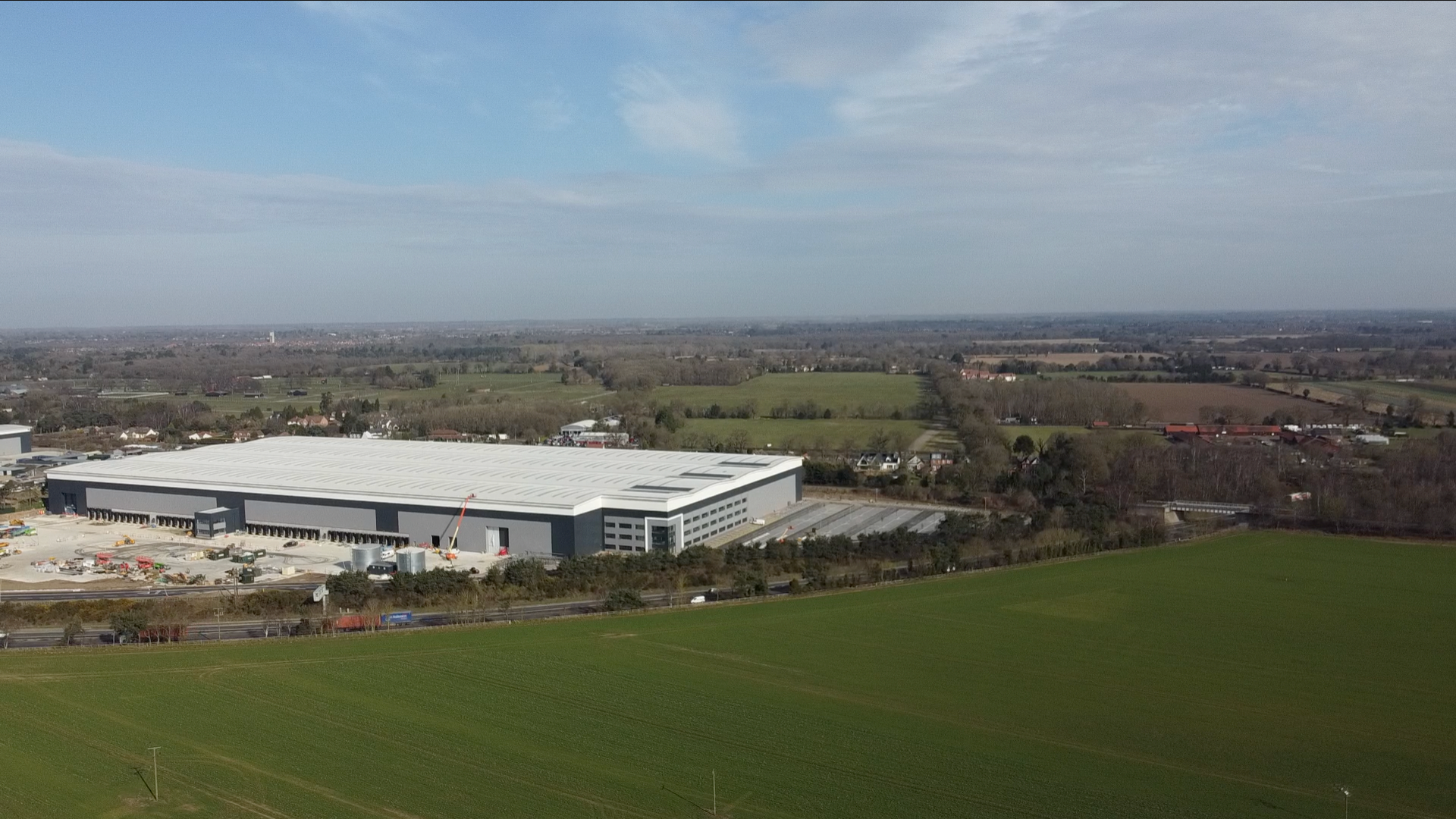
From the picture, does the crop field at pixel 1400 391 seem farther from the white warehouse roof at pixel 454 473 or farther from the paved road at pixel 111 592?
the paved road at pixel 111 592

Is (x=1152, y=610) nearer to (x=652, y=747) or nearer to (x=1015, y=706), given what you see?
(x=1015, y=706)

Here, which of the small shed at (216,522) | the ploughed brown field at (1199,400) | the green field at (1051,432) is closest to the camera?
the small shed at (216,522)

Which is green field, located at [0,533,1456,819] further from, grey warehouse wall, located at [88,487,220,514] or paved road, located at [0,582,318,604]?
grey warehouse wall, located at [88,487,220,514]

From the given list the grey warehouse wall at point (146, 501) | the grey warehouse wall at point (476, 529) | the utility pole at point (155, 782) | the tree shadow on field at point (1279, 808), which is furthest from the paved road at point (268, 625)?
the tree shadow on field at point (1279, 808)

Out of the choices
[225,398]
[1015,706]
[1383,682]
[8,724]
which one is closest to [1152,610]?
[1383,682]

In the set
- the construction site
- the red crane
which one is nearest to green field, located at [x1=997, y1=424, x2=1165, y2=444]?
the red crane
